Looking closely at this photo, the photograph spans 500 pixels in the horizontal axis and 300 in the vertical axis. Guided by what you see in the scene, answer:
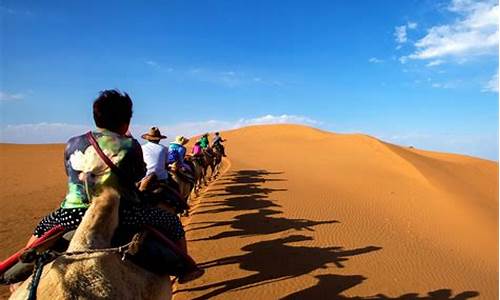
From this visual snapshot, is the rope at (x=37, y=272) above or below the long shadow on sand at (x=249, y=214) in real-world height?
above

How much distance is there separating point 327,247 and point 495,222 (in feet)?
30.3

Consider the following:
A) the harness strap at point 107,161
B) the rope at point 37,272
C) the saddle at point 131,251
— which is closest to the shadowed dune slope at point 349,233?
the saddle at point 131,251

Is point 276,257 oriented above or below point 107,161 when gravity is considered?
below

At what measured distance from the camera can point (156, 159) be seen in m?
7.80

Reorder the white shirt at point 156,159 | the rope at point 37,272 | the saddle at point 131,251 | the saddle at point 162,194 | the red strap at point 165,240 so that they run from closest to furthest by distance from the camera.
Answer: the rope at point 37,272 → the saddle at point 131,251 → the red strap at point 165,240 → the saddle at point 162,194 → the white shirt at point 156,159

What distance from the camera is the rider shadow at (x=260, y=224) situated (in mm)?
10492

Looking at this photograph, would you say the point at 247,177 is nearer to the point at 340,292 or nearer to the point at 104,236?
the point at 340,292

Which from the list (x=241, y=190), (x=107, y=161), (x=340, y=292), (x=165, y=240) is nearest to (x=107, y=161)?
(x=107, y=161)

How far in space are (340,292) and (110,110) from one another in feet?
18.6

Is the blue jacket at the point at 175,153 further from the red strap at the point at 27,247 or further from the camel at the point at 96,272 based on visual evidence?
the camel at the point at 96,272

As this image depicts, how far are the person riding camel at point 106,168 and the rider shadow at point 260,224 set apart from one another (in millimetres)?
6531

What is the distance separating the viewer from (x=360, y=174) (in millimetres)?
21344

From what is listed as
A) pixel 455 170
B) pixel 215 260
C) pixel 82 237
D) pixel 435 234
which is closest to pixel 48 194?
pixel 215 260

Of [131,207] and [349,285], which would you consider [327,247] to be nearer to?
[349,285]
